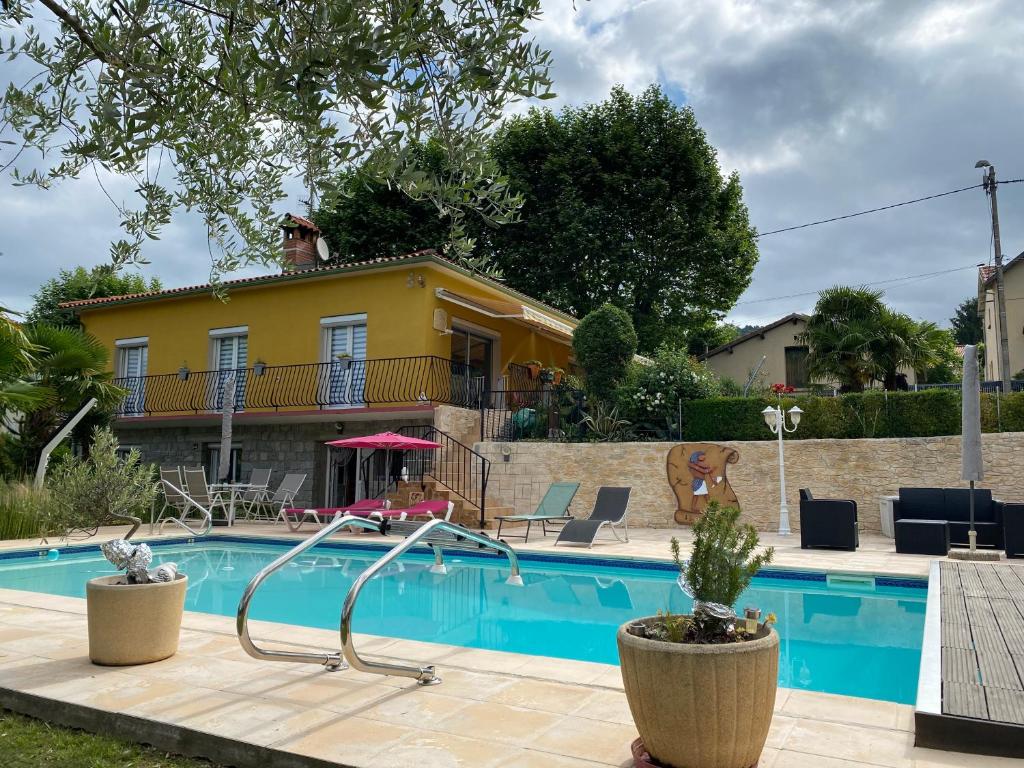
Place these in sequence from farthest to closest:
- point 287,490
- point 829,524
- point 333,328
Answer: point 333,328 < point 287,490 < point 829,524

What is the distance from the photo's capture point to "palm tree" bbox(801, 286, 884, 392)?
59.9ft

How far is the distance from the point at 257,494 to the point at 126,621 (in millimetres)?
12111

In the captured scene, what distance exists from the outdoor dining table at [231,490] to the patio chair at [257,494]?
0.06 meters

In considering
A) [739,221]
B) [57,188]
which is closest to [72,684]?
[57,188]

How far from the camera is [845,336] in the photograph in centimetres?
1828

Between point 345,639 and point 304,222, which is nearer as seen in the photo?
point 345,639

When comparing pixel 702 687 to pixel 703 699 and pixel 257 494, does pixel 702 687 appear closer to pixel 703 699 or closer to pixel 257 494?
pixel 703 699

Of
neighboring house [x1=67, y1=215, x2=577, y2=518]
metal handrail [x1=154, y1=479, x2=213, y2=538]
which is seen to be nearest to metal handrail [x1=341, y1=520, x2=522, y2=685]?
metal handrail [x1=154, y1=479, x2=213, y2=538]

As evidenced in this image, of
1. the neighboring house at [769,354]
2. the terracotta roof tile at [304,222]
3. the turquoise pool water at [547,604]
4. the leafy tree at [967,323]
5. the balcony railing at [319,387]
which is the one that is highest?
the leafy tree at [967,323]

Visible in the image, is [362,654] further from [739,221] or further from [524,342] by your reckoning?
[739,221]

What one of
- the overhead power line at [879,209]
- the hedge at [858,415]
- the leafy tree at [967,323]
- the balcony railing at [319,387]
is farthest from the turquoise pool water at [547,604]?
the leafy tree at [967,323]

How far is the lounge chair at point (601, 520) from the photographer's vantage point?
1156 centimetres

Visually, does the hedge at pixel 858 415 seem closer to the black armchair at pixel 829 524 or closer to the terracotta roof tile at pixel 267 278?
the black armchair at pixel 829 524

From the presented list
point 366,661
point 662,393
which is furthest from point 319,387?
point 366,661
